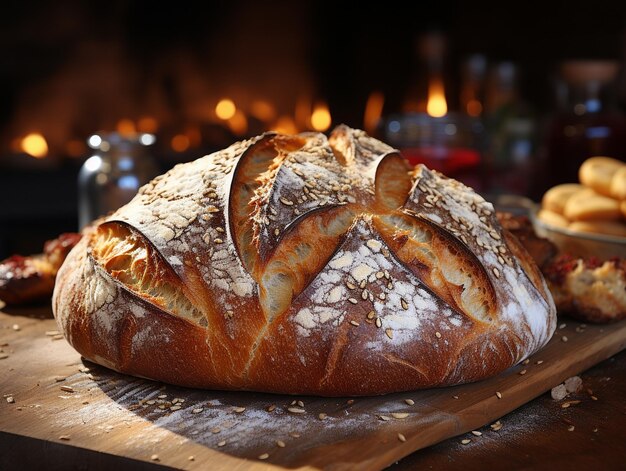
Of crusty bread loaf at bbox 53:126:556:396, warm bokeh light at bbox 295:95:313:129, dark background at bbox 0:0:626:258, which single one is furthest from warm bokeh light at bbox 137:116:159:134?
crusty bread loaf at bbox 53:126:556:396

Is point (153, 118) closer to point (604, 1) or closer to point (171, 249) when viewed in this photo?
point (604, 1)

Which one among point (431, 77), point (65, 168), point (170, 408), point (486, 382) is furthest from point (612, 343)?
point (431, 77)

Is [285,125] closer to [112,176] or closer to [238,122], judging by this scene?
[238,122]

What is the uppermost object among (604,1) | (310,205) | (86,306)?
(604,1)

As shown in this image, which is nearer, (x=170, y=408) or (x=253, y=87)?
(x=170, y=408)

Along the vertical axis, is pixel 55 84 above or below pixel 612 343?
above

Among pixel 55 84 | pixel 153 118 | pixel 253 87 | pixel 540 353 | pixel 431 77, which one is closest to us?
pixel 540 353

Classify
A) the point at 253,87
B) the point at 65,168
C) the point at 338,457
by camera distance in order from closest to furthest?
the point at 338,457
the point at 65,168
the point at 253,87
